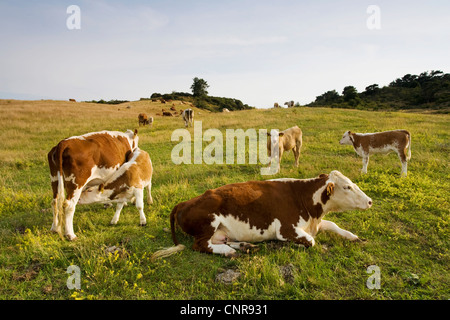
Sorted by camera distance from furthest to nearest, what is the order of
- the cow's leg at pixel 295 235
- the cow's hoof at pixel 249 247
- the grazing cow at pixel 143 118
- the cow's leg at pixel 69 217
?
the grazing cow at pixel 143 118, the cow's leg at pixel 69 217, the cow's leg at pixel 295 235, the cow's hoof at pixel 249 247

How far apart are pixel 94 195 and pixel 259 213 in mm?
3653

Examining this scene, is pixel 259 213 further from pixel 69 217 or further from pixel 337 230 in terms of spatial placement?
pixel 69 217

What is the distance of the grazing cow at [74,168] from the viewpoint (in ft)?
16.8

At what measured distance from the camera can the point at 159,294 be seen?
364 centimetres

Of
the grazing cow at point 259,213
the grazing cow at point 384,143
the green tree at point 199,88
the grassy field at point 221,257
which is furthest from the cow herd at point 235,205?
the green tree at point 199,88

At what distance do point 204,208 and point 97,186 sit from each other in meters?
2.91

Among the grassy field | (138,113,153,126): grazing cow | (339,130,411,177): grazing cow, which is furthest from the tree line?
the grassy field

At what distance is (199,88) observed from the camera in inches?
3305

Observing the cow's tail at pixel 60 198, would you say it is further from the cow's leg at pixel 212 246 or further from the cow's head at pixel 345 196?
the cow's head at pixel 345 196
